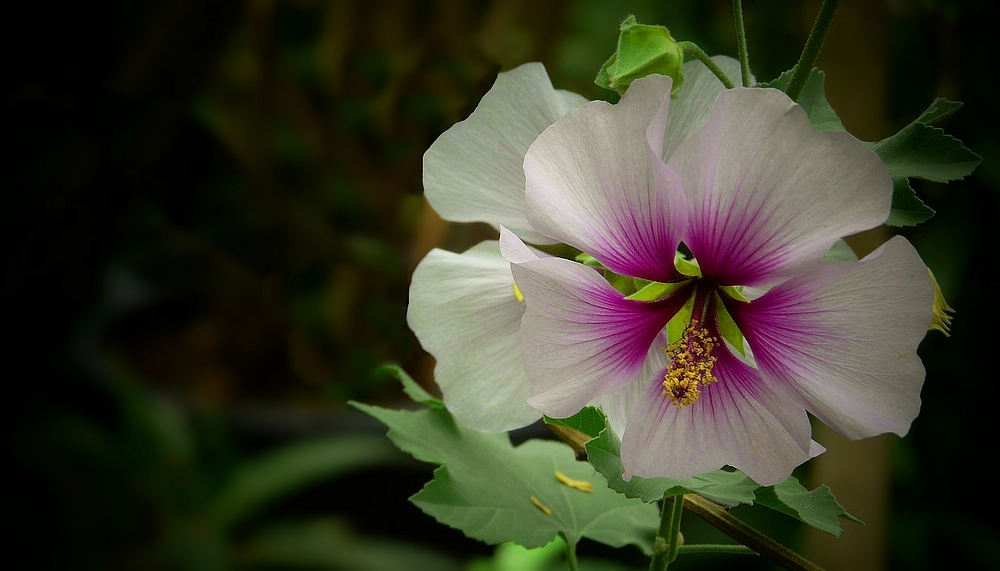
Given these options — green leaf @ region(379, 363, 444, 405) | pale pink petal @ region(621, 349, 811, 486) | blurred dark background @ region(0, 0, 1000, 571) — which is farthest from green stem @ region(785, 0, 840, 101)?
blurred dark background @ region(0, 0, 1000, 571)

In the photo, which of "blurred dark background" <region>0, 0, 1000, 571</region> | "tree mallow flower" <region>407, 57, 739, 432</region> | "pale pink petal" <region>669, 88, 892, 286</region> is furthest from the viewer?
"blurred dark background" <region>0, 0, 1000, 571</region>

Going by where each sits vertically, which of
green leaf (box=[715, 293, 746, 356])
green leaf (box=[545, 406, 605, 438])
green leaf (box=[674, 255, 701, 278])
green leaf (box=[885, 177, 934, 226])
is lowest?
green leaf (box=[545, 406, 605, 438])

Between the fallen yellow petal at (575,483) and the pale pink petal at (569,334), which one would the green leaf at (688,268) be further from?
the fallen yellow petal at (575,483)

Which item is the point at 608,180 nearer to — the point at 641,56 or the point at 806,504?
the point at 641,56

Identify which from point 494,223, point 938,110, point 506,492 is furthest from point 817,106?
point 506,492

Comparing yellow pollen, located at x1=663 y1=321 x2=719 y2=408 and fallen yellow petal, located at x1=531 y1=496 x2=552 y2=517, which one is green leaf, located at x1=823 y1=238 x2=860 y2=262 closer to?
yellow pollen, located at x1=663 y1=321 x2=719 y2=408

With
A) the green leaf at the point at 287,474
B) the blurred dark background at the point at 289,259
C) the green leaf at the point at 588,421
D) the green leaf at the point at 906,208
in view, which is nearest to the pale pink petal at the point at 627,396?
the green leaf at the point at 588,421
